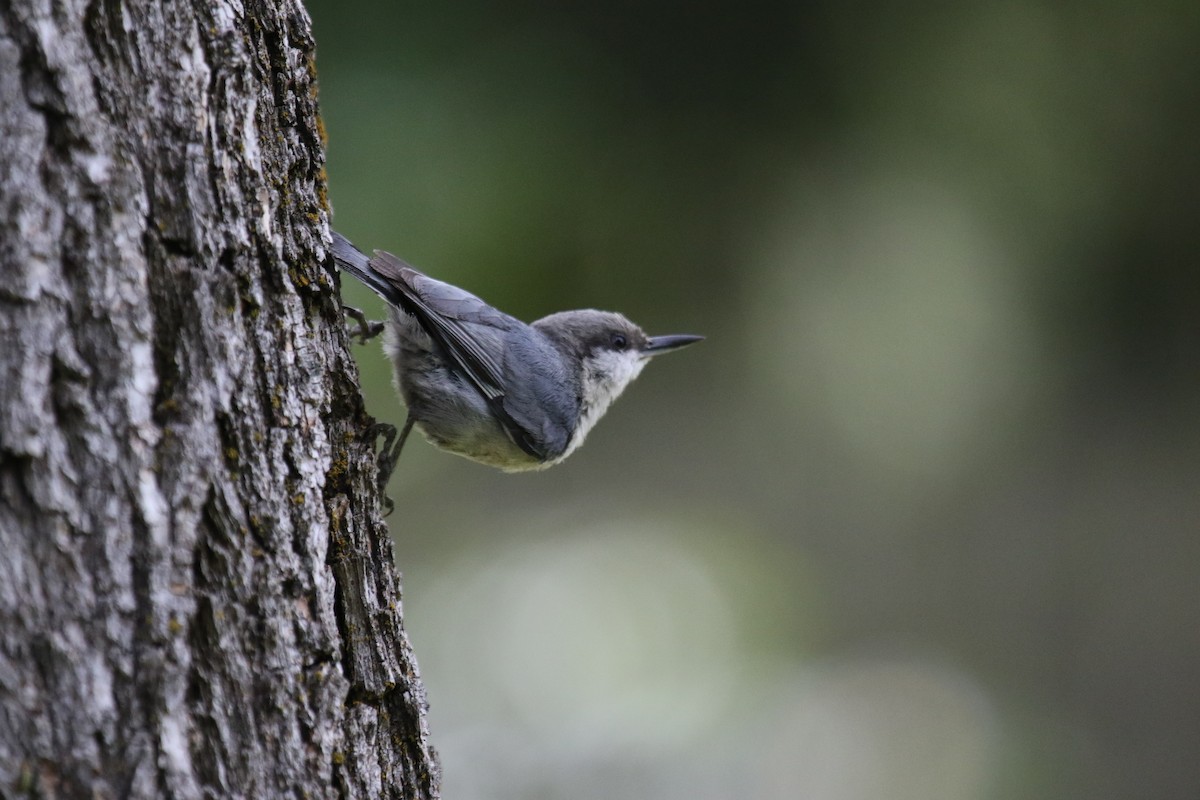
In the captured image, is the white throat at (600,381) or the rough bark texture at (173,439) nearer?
the rough bark texture at (173,439)

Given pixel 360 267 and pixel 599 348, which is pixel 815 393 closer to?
pixel 599 348

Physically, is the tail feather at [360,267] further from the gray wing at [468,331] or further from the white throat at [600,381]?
the white throat at [600,381]

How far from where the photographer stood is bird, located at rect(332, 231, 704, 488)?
2574 millimetres

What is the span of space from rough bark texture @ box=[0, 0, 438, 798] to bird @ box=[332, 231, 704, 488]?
0.81 m

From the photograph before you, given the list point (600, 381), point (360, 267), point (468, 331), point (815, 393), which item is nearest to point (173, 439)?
point (360, 267)

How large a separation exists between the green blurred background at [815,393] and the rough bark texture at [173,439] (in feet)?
8.11

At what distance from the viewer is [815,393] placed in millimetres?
5523

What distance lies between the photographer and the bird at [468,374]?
2.57 m

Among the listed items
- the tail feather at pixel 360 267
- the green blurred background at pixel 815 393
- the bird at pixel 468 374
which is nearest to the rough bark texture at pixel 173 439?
the tail feather at pixel 360 267

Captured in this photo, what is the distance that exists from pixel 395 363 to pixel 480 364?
239mm

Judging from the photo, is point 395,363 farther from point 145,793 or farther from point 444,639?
point 444,639

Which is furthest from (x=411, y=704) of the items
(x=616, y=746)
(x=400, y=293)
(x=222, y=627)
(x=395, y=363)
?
(x=616, y=746)

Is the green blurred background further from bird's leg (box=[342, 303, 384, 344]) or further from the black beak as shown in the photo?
bird's leg (box=[342, 303, 384, 344])

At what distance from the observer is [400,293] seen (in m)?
2.56
